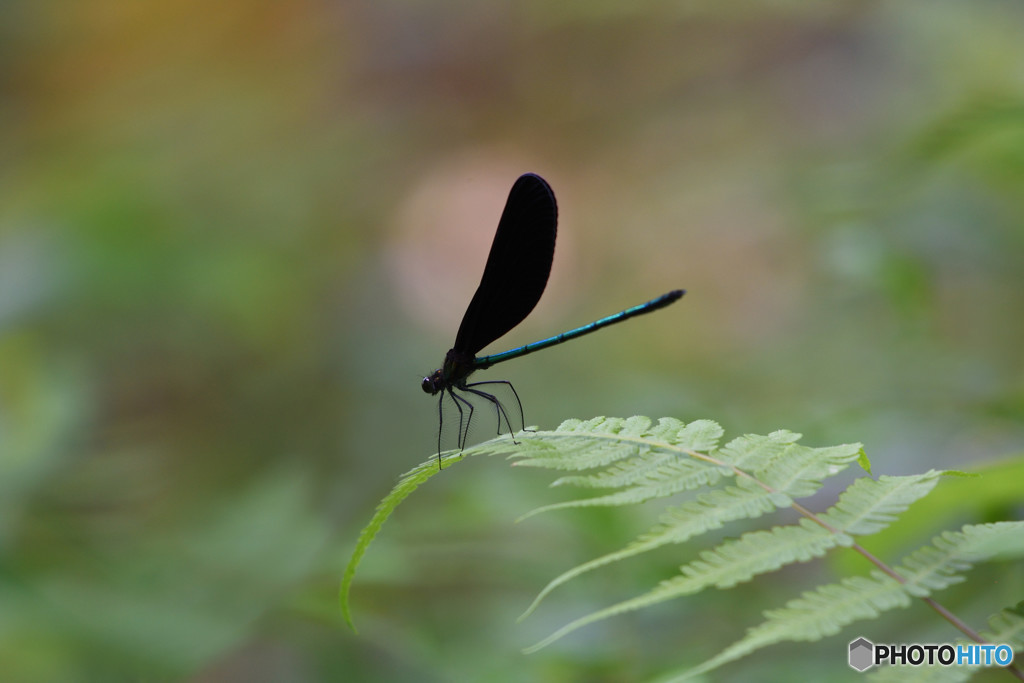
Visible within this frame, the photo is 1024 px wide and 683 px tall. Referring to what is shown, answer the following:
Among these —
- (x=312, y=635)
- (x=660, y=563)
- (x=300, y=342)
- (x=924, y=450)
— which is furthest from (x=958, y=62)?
(x=300, y=342)

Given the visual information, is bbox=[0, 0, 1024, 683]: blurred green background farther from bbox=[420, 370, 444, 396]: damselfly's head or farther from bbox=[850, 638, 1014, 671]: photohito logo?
bbox=[420, 370, 444, 396]: damselfly's head

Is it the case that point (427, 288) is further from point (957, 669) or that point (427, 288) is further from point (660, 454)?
point (957, 669)

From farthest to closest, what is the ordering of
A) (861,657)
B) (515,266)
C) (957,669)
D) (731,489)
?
(515,266), (861,657), (731,489), (957,669)

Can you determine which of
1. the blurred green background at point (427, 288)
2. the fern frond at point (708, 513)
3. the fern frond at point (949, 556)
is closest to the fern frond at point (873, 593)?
the fern frond at point (949, 556)

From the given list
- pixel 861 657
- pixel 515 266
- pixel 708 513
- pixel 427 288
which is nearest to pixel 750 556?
pixel 708 513

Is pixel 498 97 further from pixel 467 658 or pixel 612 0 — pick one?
pixel 467 658

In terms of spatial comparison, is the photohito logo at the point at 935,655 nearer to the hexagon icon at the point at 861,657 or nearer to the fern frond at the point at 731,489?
the hexagon icon at the point at 861,657

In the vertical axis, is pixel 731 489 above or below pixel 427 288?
below
